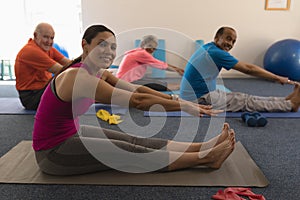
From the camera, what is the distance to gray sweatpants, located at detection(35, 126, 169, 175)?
1.65 m

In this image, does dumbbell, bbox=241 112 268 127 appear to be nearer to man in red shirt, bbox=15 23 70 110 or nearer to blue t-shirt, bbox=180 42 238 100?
blue t-shirt, bbox=180 42 238 100

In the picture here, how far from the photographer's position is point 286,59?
4.66 metres

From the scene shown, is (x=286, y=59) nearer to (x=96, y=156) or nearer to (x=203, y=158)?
(x=203, y=158)

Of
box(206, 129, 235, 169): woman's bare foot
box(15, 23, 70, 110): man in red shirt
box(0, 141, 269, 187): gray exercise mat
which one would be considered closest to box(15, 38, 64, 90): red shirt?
box(15, 23, 70, 110): man in red shirt

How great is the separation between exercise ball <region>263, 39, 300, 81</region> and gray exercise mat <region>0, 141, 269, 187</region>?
3.26m

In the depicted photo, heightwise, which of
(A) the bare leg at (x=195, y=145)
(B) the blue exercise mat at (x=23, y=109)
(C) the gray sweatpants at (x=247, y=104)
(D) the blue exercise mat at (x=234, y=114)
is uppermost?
(A) the bare leg at (x=195, y=145)

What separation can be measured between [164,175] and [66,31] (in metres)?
3.89

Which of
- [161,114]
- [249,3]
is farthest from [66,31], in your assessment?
[249,3]

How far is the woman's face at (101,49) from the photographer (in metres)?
1.52

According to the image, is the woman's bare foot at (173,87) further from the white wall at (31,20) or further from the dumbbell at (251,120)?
the white wall at (31,20)

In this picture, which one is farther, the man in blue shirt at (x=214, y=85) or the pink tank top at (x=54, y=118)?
the man in blue shirt at (x=214, y=85)

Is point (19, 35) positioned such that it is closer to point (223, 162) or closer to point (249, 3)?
point (249, 3)

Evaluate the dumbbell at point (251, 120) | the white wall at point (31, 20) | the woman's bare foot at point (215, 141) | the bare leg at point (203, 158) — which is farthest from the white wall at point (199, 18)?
the bare leg at point (203, 158)

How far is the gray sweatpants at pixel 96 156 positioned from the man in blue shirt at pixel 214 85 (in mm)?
1372
